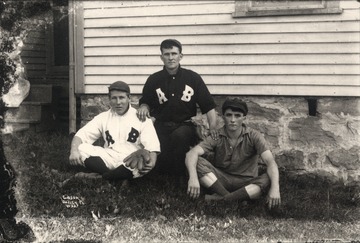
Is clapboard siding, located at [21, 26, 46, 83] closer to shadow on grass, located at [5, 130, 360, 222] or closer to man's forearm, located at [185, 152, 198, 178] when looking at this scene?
shadow on grass, located at [5, 130, 360, 222]

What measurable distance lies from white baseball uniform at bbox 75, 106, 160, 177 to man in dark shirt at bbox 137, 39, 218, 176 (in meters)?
0.32

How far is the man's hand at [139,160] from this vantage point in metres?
4.47

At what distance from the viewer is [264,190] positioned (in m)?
4.38

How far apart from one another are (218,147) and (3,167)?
210 cm

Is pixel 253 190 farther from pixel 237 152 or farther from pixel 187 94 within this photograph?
pixel 187 94

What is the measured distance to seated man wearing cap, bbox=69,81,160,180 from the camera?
4.53 meters

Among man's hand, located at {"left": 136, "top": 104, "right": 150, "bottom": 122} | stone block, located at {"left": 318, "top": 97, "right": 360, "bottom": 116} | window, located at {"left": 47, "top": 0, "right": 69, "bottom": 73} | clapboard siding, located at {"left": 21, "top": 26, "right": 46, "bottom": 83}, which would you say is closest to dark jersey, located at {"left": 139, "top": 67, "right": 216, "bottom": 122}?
man's hand, located at {"left": 136, "top": 104, "right": 150, "bottom": 122}

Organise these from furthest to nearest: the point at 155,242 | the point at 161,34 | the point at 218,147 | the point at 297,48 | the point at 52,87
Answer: the point at 52,87, the point at 161,34, the point at 297,48, the point at 218,147, the point at 155,242

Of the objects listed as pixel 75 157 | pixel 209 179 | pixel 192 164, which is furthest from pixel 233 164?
pixel 75 157

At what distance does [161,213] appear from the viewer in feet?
13.3

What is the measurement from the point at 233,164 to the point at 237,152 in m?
0.14

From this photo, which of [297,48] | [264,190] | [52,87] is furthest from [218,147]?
[52,87]

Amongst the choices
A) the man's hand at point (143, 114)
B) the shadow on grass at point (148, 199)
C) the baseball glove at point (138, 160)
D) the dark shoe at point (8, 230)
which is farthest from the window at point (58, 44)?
the dark shoe at point (8, 230)

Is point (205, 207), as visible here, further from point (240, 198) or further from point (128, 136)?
point (128, 136)
